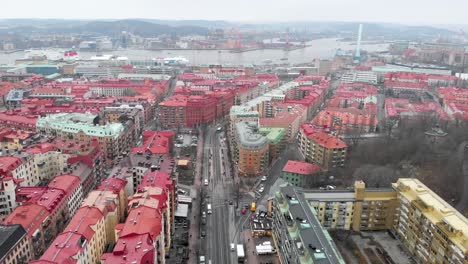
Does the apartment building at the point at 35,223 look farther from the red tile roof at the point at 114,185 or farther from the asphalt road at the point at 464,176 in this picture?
the asphalt road at the point at 464,176

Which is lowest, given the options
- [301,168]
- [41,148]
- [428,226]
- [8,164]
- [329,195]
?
[301,168]

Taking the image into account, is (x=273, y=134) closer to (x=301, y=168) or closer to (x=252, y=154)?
(x=252, y=154)

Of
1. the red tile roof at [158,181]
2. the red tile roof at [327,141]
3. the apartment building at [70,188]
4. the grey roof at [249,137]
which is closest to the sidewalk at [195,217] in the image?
the red tile roof at [158,181]

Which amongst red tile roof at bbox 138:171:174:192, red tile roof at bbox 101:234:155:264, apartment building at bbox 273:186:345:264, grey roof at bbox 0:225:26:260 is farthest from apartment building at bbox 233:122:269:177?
grey roof at bbox 0:225:26:260

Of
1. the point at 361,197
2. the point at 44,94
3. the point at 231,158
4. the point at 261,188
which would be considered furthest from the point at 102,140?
the point at 44,94

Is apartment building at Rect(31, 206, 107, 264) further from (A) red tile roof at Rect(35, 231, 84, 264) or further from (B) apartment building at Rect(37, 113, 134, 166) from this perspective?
(B) apartment building at Rect(37, 113, 134, 166)

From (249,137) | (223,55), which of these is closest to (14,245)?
(249,137)
